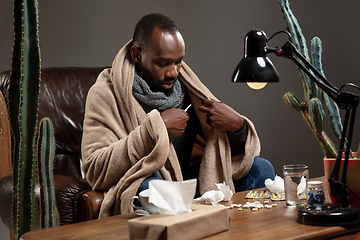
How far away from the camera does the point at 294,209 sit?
43.3 inches

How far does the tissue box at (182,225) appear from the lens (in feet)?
2.53

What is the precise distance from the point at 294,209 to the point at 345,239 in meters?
0.21

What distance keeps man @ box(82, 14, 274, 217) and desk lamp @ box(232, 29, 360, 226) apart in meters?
0.46

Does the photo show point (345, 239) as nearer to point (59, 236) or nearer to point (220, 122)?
point (59, 236)

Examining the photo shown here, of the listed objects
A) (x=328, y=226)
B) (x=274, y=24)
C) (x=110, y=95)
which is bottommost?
(x=328, y=226)

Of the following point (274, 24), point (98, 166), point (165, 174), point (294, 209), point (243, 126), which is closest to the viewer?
point (294, 209)

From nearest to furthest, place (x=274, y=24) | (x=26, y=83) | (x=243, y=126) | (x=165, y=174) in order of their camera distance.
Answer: (x=26, y=83) → (x=165, y=174) → (x=243, y=126) → (x=274, y=24)

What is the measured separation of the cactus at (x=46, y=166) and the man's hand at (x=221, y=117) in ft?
2.19

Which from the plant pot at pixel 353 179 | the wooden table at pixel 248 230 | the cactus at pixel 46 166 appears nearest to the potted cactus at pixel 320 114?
the plant pot at pixel 353 179

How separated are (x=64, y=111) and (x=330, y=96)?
136 cm

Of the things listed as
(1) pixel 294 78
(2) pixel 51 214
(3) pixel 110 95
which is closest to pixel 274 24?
(1) pixel 294 78

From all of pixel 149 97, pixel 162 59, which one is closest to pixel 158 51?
pixel 162 59

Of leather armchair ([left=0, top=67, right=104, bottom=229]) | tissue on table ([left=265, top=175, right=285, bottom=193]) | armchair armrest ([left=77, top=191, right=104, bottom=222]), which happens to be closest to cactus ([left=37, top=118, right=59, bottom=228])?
armchair armrest ([left=77, top=191, right=104, bottom=222])

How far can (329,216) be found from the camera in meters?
0.92
